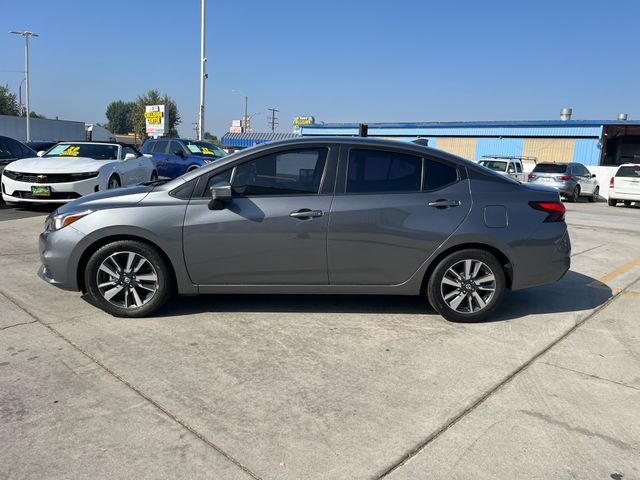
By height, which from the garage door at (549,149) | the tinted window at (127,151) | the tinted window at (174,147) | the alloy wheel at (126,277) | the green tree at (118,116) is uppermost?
the green tree at (118,116)

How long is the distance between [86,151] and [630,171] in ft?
61.1

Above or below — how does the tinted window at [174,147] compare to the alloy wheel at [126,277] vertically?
above

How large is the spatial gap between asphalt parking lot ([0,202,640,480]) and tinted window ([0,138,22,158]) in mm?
8114

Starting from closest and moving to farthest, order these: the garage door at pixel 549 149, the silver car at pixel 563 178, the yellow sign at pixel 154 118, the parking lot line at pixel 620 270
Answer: the parking lot line at pixel 620 270
the silver car at pixel 563 178
the garage door at pixel 549 149
the yellow sign at pixel 154 118

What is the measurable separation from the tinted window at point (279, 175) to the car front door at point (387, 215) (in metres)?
0.24

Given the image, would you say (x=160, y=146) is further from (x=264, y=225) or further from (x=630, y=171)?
(x=630, y=171)

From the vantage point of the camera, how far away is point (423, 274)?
4480 millimetres

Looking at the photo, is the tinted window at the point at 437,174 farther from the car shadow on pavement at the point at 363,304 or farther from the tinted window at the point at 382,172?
the car shadow on pavement at the point at 363,304

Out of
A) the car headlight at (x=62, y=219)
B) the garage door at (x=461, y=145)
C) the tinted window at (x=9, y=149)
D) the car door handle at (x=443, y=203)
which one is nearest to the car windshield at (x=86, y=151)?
the tinted window at (x=9, y=149)

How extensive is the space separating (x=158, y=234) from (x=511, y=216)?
3048 millimetres

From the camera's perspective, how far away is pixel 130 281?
14.4ft

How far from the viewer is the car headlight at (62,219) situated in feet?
14.3

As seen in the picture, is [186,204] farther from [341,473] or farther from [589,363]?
[589,363]

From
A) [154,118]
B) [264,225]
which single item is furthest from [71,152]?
[154,118]
